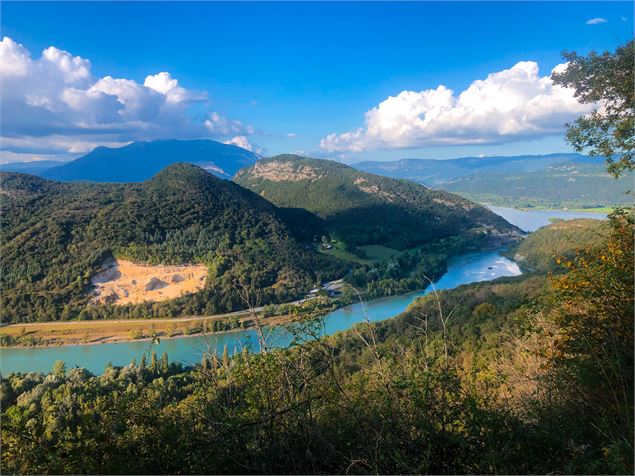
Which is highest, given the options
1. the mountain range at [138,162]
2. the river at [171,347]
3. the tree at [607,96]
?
the mountain range at [138,162]

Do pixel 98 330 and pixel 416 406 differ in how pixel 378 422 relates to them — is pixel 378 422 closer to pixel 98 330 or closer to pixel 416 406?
pixel 416 406

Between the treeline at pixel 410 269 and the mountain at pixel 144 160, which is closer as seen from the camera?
the treeline at pixel 410 269

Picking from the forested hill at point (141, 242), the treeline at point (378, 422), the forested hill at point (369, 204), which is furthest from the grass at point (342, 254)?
the treeline at point (378, 422)

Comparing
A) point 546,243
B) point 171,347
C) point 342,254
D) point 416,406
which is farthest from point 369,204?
point 416,406

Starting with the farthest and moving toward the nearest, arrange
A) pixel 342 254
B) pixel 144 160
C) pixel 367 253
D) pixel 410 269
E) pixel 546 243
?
pixel 144 160
pixel 367 253
pixel 342 254
pixel 410 269
pixel 546 243

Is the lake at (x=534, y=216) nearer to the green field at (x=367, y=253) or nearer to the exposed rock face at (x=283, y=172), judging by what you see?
the green field at (x=367, y=253)
